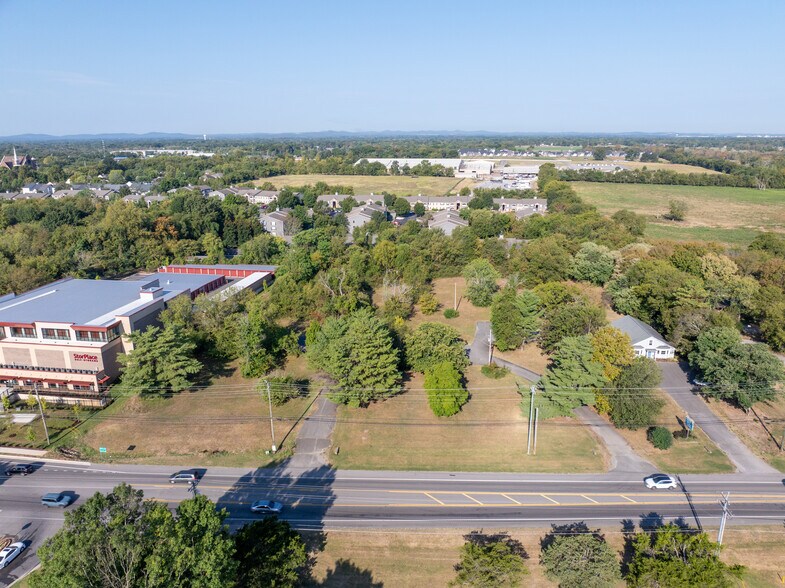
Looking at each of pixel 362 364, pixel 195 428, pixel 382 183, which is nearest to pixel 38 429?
pixel 195 428

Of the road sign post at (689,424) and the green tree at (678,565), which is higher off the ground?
the green tree at (678,565)

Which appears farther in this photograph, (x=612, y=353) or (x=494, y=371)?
(x=494, y=371)

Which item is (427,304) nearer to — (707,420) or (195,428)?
(195,428)

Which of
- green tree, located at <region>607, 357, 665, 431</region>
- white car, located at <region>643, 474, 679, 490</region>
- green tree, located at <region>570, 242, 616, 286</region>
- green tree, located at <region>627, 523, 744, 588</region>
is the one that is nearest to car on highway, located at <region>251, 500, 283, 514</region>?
green tree, located at <region>627, 523, 744, 588</region>

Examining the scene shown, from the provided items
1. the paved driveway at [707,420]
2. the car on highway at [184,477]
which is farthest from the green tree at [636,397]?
the car on highway at [184,477]

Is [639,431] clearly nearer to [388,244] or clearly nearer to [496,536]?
[496,536]

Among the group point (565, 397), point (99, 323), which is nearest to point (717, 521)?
point (565, 397)

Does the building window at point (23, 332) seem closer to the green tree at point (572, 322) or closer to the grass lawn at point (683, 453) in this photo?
the green tree at point (572, 322)
